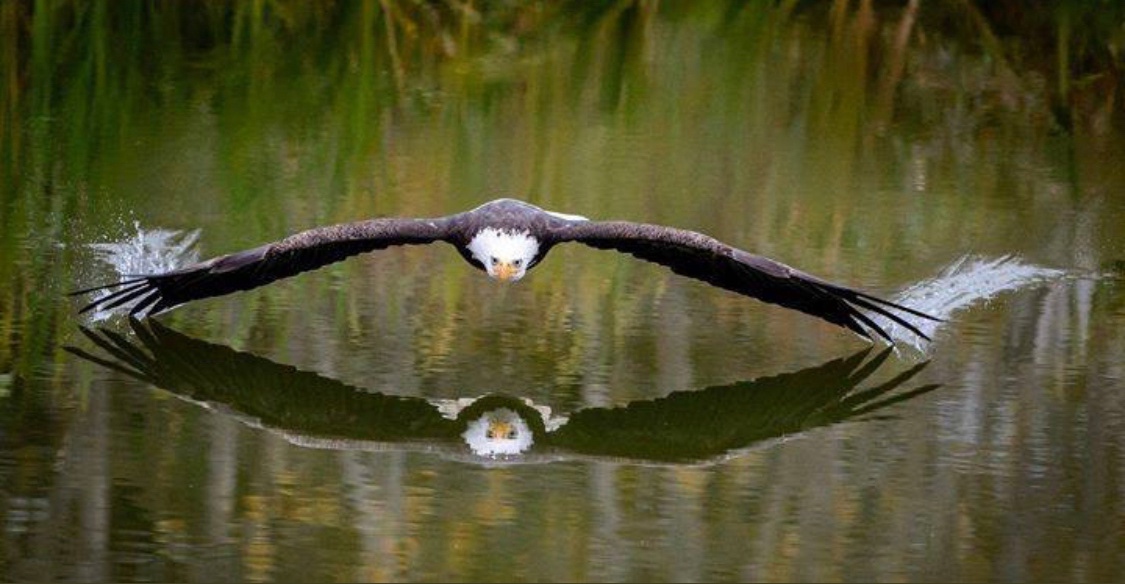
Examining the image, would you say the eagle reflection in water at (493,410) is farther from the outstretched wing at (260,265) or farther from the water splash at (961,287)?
the water splash at (961,287)

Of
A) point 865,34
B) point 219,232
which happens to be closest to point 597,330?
point 219,232

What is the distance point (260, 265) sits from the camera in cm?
809

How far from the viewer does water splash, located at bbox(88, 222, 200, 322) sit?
28.7 ft

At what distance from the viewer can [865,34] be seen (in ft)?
50.0

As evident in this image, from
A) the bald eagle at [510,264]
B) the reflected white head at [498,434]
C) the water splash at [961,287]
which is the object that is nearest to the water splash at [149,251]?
the bald eagle at [510,264]

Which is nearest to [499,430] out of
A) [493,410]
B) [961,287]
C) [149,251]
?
[493,410]

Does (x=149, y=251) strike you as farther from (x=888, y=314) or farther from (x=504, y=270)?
(x=888, y=314)

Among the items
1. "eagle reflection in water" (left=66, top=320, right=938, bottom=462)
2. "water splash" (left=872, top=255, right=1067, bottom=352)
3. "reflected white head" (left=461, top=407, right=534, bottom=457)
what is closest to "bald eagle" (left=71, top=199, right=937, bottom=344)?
"water splash" (left=872, top=255, right=1067, bottom=352)

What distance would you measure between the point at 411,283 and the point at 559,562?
3336mm

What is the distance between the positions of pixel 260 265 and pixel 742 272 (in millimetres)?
1735

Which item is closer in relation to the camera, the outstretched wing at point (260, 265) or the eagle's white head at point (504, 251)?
the outstretched wing at point (260, 265)

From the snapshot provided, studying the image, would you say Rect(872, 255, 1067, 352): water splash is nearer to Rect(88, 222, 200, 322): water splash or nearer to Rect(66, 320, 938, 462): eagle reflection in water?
Rect(66, 320, 938, 462): eagle reflection in water

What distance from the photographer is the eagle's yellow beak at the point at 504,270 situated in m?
8.48

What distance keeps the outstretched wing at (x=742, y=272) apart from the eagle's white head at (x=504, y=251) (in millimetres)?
268
